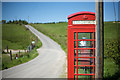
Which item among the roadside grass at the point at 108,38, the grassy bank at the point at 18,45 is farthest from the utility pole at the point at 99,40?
the grassy bank at the point at 18,45

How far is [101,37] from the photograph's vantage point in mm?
4277

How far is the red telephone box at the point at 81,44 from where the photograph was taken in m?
5.12

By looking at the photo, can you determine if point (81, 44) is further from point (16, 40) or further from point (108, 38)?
point (16, 40)

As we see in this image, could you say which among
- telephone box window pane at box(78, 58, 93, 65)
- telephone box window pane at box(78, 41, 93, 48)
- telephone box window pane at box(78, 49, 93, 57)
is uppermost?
telephone box window pane at box(78, 41, 93, 48)

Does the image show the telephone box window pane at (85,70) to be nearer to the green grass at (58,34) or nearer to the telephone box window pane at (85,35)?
the telephone box window pane at (85,35)

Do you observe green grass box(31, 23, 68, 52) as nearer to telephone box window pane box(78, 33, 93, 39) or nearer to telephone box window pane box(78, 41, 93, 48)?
telephone box window pane box(78, 41, 93, 48)

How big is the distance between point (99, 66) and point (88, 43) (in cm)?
121

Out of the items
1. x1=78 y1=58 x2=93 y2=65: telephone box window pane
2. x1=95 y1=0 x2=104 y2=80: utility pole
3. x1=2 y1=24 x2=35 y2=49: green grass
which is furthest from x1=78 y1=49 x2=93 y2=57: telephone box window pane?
x1=2 y1=24 x2=35 y2=49: green grass

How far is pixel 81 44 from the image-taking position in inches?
208

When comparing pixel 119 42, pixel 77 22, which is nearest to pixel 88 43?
pixel 77 22

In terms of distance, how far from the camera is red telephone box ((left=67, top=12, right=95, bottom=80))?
5.12 m

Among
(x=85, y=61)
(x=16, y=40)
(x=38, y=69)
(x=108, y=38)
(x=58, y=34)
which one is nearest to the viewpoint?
(x=85, y=61)

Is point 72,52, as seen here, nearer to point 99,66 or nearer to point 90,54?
point 90,54

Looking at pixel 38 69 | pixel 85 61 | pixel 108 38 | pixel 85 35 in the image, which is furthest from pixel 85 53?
pixel 108 38
